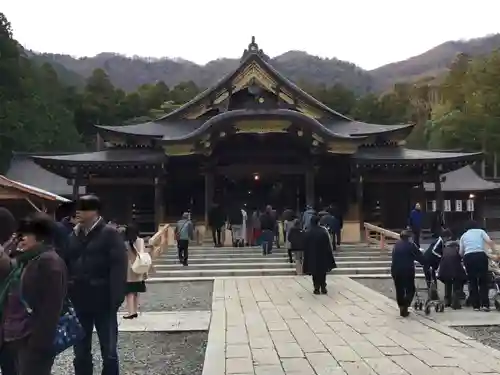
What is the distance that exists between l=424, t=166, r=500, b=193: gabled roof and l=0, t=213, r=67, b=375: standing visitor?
27567 mm

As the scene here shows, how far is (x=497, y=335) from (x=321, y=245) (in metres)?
4.09

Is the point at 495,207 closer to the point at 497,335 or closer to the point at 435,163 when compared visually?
the point at 435,163

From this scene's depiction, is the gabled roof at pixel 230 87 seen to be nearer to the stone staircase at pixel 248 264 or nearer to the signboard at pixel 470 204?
the stone staircase at pixel 248 264

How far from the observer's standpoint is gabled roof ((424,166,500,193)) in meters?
30.3

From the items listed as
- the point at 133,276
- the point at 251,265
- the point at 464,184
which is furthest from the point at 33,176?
the point at 133,276

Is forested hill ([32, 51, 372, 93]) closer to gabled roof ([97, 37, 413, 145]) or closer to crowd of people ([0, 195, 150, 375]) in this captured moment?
gabled roof ([97, 37, 413, 145])

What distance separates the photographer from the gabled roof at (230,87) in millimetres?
24141

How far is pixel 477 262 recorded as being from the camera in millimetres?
9398

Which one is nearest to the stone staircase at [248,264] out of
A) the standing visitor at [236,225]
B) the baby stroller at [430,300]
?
the standing visitor at [236,225]

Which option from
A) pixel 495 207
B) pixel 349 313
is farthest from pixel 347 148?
pixel 495 207

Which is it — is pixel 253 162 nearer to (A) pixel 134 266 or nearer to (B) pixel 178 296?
(B) pixel 178 296

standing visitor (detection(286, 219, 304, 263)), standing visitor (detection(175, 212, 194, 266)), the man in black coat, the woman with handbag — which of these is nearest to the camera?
the woman with handbag

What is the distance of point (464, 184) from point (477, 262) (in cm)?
2297

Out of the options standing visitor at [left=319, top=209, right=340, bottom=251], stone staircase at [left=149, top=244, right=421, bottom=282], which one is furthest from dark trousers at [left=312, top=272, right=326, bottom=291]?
standing visitor at [left=319, top=209, right=340, bottom=251]
